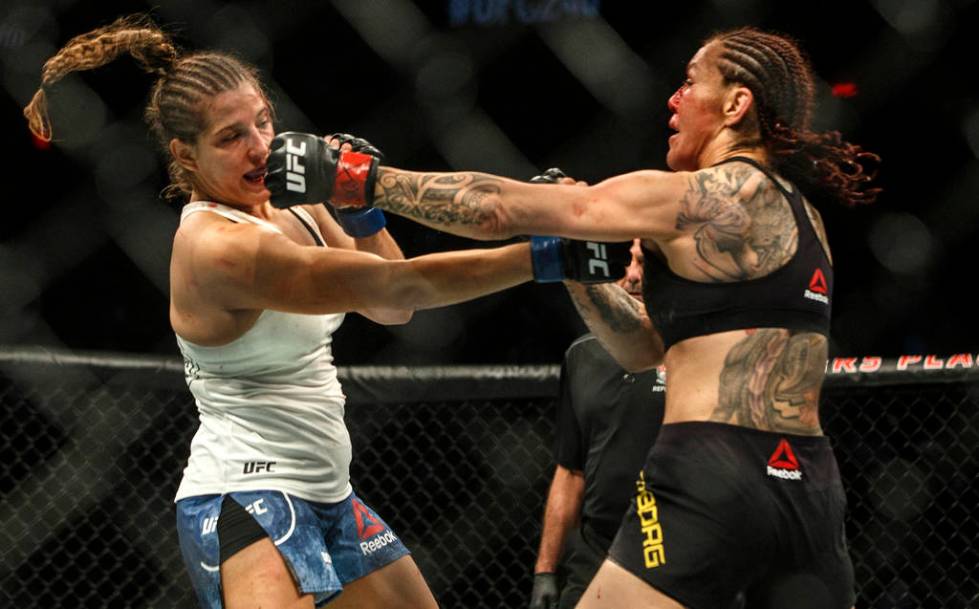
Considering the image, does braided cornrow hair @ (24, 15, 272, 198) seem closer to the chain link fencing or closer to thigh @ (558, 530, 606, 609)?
the chain link fencing

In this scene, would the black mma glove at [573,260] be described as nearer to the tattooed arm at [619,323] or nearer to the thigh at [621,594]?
the tattooed arm at [619,323]

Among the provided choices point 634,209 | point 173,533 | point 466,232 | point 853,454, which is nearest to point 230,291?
point 466,232

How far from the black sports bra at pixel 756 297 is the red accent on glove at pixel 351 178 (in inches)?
19.6

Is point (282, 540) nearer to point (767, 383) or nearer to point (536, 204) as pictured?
point (536, 204)

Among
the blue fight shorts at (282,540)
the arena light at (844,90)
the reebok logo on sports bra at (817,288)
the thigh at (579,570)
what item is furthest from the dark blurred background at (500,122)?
the reebok logo on sports bra at (817,288)

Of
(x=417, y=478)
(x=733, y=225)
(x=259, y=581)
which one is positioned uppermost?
(x=733, y=225)

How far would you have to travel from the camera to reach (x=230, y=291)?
210 centimetres

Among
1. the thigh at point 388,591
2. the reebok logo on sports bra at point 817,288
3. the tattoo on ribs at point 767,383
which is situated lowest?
the thigh at point 388,591

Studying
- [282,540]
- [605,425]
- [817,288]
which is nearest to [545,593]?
[605,425]

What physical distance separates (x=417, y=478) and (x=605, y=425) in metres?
0.73

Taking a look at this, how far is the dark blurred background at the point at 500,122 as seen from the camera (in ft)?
13.5

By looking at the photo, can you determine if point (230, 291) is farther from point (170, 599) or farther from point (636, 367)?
point (170, 599)

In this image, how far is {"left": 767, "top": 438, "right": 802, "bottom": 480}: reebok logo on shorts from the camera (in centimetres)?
189

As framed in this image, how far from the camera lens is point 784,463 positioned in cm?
190
